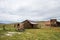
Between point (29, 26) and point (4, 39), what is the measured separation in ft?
75.1

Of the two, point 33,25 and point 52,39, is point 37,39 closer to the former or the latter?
point 52,39

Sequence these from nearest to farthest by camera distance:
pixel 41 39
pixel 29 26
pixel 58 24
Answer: pixel 41 39 < pixel 29 26 < pixel 58 24

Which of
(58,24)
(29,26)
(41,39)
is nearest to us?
(41,39)

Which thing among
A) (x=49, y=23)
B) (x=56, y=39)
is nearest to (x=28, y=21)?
(x=49, y=23)

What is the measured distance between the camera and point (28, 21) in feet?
139

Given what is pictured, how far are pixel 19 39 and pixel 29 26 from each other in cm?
2214

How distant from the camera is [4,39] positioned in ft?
61.9

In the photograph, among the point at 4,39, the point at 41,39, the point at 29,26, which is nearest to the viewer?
the point at 4,39

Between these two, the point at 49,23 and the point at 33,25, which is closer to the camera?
the point at 33,25

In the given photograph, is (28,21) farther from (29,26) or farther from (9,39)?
(9,39)

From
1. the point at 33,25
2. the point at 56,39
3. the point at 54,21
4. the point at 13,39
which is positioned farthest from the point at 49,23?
the point at 13,39

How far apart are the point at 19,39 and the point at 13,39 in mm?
875

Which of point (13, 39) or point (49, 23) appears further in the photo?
point (49, 23)

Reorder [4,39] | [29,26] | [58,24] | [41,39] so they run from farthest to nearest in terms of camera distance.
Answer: [58,24]
[29,26]
[41,39]
[4,39]
